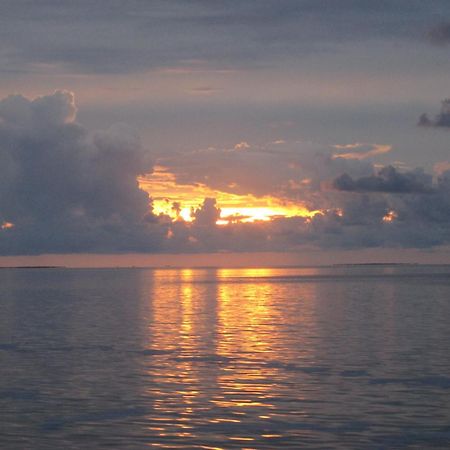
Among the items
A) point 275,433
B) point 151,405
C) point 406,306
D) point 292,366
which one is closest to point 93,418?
point 151,405

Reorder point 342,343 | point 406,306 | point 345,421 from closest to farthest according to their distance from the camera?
point 345,421 → point 342,343 → point 406,306

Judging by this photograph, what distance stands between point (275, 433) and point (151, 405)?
730 centimetres

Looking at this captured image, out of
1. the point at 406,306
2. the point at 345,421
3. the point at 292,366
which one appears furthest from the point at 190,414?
the point at 406,306

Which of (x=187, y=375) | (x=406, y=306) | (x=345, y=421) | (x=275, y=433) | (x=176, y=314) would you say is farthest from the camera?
(x=406, y=306)

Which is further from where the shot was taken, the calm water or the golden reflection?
the golden reflection

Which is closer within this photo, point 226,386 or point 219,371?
point 226,386

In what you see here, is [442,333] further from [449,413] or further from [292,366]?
[449,413]

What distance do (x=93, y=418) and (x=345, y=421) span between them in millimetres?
9378

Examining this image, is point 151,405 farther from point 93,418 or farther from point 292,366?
point 292,366

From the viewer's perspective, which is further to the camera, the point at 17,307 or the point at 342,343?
the point at 17,307

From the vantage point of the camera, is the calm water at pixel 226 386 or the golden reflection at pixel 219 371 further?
the golden reflection at pixel 219 371

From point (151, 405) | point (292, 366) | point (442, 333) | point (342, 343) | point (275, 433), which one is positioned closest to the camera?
point (275, 433)

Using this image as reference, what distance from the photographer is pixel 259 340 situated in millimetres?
61781

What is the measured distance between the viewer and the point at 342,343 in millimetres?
58906
